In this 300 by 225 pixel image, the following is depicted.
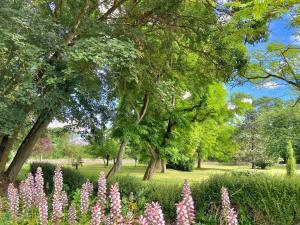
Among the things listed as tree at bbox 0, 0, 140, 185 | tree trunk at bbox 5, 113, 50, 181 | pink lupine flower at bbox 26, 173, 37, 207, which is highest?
tree at bbox 0, 0, 140, 185

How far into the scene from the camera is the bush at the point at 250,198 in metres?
6.73

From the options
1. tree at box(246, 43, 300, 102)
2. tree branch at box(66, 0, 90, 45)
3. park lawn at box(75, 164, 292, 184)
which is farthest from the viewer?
tree at box(246, 43, 300, 102)

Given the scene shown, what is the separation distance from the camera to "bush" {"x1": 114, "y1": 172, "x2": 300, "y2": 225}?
6.73 m

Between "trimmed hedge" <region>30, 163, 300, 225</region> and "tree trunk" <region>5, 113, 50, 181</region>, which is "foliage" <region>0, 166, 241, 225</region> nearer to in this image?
"trimmed hedge" <region>30, 163, 300, 225</region>

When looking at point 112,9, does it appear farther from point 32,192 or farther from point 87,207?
point 87,207

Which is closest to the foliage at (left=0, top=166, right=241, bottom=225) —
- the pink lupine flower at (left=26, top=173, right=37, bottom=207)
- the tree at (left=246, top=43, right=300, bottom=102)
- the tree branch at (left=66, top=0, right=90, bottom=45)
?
the pink lupine flower at (left=26, top=173, right=37, bottom=207)

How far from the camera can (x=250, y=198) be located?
7086 mm

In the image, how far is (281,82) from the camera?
14.0 metres

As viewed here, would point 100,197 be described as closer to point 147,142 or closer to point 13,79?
point 13,79

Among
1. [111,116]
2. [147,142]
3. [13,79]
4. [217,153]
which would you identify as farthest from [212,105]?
[217,153]

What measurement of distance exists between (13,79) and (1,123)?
1185 mm

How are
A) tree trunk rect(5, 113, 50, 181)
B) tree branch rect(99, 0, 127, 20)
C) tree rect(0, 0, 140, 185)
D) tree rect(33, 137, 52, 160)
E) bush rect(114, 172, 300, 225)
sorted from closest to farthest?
bush rect(114, 172, 300, 225) < tree rect(0, 0, 140, 185) < tree branch rect(99, 0, 127, 20) < tree trunk rect(5, 113, 50, 181) < tree rect(33, 137, 52, 160)

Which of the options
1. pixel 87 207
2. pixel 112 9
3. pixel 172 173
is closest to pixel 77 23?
pixel 112 9

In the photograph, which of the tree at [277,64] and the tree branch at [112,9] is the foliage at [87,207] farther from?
the tree at [277,64]
